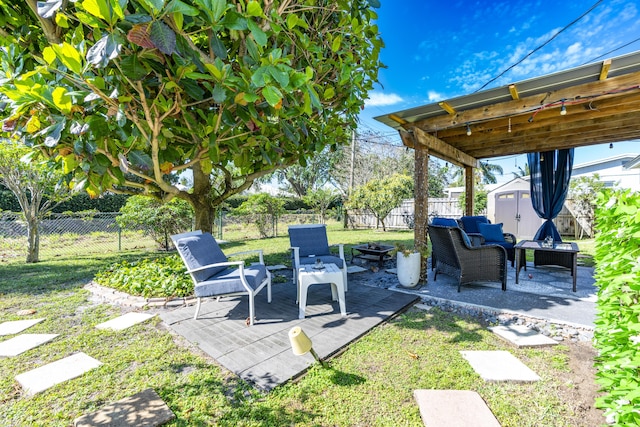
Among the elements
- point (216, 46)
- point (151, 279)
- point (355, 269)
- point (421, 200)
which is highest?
point (216, 46)

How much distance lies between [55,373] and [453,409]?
3.02 m

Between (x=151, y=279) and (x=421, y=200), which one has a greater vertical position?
(x=421, y=200)

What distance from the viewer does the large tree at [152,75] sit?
1.89m

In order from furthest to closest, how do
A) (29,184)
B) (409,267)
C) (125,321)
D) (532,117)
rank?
(29,184) → (409,267) → (532,117) → (125,321)

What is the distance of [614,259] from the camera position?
1.46 metres

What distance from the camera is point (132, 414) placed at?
1836 mm

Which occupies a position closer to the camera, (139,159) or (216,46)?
(216,46)

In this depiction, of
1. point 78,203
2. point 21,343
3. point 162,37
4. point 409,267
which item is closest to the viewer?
point 162,37

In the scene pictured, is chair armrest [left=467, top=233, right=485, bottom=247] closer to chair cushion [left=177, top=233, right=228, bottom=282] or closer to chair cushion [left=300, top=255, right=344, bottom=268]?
chair cushion [left=300, top=255, right=344, bottom=268]

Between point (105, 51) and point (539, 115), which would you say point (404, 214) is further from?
point (105, 51)

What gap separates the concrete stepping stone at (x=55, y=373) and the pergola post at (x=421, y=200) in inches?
168

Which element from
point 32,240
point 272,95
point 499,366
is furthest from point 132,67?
point 32,240

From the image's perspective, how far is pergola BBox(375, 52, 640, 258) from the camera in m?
3.39

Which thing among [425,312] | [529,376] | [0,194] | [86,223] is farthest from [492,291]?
[0,194]
